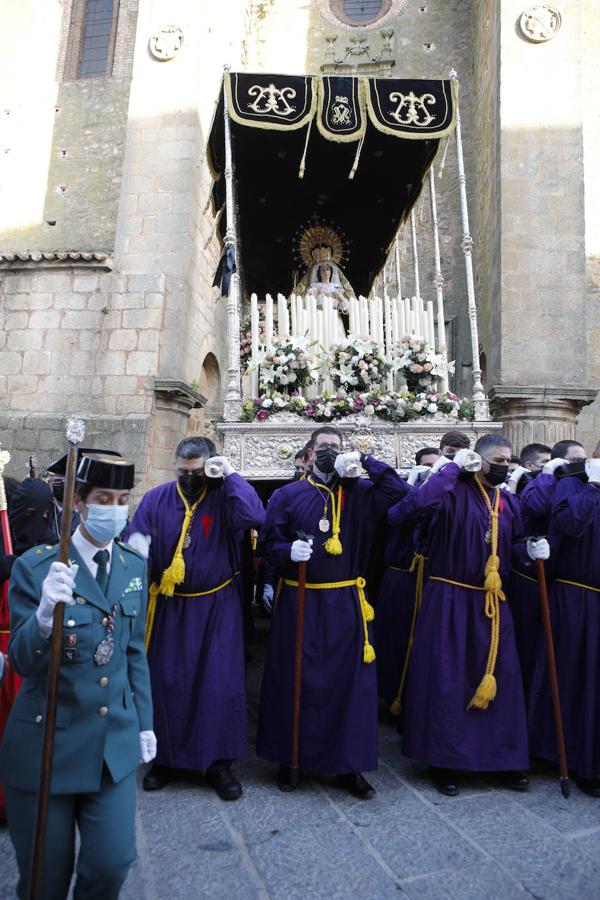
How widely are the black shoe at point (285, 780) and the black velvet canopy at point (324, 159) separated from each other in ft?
15.7

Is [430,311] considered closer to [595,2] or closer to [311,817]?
[311,817]

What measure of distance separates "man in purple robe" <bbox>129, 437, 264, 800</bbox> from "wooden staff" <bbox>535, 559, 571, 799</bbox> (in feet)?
5.66

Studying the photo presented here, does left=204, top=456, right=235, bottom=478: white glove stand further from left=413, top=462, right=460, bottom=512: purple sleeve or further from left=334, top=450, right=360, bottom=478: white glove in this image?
left=413, top=462, right=460, bottom=512: purple sleeve

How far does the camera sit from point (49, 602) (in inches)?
77.3

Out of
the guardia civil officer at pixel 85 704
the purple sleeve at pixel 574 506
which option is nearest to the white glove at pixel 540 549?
the purple sleeve at pixel 574 506

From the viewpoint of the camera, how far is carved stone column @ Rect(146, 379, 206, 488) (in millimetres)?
9344

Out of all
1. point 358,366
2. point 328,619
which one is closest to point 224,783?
point 328,619

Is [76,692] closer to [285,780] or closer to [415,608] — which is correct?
[285,780]

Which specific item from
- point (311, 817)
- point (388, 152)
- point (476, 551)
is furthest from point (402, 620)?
point (388, 152)

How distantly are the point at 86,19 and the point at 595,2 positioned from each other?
10.7 meters

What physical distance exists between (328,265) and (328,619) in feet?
20.7

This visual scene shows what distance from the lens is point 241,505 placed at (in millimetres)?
3748

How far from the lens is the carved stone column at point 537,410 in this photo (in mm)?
8859

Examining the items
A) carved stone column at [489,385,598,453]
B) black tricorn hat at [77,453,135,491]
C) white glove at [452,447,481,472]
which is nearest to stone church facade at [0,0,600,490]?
carved stone column at [489,385,598,453]
